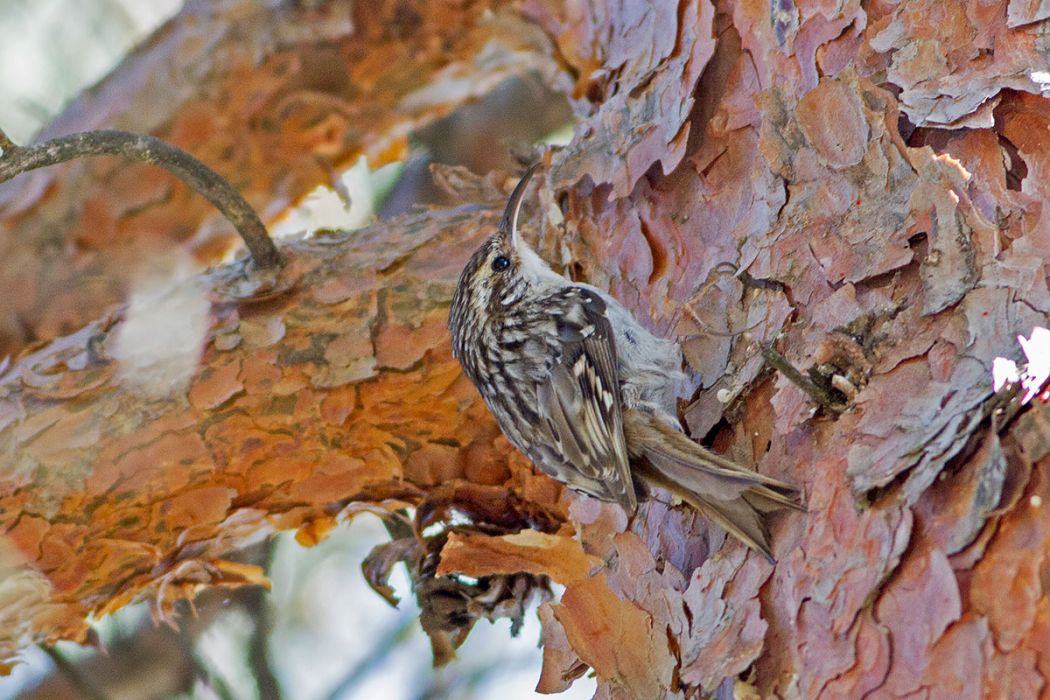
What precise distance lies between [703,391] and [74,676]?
2.17 m

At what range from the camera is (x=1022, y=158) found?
55.7 inches

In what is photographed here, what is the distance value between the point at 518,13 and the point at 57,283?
4.84 feet

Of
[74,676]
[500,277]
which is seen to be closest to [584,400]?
[500,277]

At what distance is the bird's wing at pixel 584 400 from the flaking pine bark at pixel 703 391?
0.08 meters

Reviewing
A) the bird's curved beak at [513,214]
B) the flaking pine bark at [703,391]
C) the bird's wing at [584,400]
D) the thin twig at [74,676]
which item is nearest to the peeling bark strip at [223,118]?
the flaking pine bark at [703,391]

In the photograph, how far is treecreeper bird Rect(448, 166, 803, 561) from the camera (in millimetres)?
1431

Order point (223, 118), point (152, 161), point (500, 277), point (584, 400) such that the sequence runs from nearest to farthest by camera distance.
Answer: point (584, 400) → point (152, 161) → point (500, 277) → point (223, 118)

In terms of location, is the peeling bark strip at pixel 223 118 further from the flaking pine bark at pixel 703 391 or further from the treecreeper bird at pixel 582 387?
the treecreeper bird at pixel 582 387

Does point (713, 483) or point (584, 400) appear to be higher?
point (713, 483)

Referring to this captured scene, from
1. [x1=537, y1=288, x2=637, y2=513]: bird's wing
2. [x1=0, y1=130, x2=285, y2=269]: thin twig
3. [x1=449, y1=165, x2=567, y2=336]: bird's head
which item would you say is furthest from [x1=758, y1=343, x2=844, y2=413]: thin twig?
[x1=0, y1=130, x2=285, y2=269]: thin twig

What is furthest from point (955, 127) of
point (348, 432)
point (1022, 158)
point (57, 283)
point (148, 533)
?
point (57, 283)

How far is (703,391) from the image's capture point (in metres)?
1.68

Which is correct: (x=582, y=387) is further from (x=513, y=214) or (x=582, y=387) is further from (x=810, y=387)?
(x=810, y=387)

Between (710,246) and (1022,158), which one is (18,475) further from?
(1022,158)
